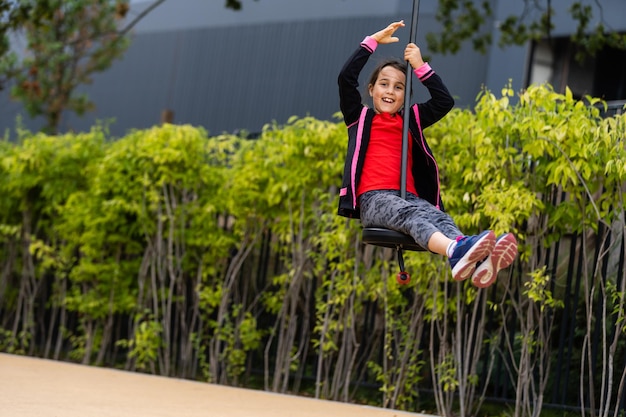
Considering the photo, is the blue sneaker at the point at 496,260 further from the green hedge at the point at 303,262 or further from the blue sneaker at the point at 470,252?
the green hedge at the point at 303,262

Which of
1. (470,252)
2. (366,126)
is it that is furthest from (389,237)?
(366,126)

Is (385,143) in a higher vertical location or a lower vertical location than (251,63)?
lower

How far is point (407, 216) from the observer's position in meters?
4.46

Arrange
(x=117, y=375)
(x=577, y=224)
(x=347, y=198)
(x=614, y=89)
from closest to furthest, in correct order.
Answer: (x=347, y=198) → (x=577, y=224) → (x=117, y=375) → (x=614, y=89)

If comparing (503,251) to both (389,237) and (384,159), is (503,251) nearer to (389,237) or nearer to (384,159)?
(389,237)

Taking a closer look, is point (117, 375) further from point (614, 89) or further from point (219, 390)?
point (614, 89)

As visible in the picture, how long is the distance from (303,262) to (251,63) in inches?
490

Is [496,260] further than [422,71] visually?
No

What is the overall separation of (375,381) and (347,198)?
2.95 meters

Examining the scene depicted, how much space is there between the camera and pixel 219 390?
23.1ft

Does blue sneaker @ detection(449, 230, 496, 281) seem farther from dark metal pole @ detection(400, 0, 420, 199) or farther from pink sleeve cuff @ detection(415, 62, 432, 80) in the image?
pink sleeve cuff @ detection(415, 62, 432, 80)

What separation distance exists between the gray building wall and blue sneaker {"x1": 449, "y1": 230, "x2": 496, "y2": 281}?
11.5 m

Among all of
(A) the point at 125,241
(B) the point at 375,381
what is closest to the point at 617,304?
(B) the point at 375,381

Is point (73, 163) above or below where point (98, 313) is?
above
